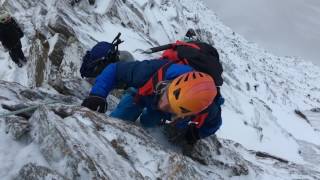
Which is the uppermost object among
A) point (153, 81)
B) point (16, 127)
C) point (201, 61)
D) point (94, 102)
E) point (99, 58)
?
point (201, 61)

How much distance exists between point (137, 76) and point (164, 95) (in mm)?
701

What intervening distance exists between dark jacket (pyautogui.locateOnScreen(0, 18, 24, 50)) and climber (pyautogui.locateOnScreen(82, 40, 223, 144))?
340 inches

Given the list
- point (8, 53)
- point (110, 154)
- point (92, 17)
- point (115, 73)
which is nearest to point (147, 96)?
point (115, 73)

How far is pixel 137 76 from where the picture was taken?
6.87 metres

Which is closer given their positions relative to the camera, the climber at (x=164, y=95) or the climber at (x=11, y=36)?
the climber at (x=164, y=95)

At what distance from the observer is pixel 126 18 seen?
2566 cm

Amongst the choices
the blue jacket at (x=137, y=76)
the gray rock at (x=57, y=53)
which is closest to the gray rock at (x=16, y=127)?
the blue jacket at (x=137, y=76)

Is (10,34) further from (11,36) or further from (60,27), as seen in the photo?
(60,27)

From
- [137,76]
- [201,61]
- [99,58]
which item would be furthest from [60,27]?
[201,61]

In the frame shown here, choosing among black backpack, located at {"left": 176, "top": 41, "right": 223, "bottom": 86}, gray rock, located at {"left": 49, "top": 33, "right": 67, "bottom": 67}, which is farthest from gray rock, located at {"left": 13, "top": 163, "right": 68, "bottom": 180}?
gray rock, located at {"left": 49, "top": 33, "right": 67, "bottom": 67}

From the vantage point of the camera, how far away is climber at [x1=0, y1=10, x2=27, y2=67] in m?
14.9

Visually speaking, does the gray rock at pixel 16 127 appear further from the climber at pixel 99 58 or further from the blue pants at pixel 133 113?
the climber at pixel 99 58

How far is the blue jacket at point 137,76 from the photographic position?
6746mm

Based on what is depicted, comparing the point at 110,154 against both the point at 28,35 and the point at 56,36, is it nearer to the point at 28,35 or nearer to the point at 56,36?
the point at 56,36
